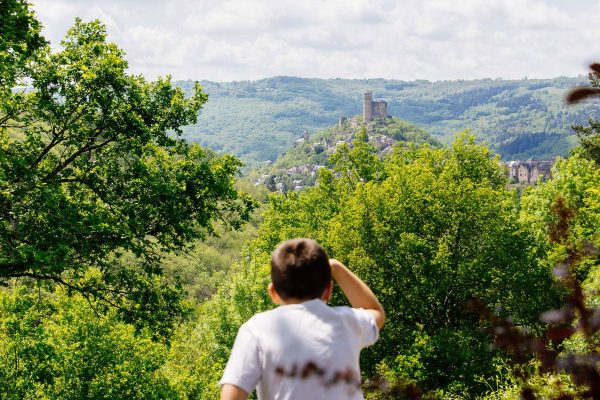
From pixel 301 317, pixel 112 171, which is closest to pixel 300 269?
pixel 301 317

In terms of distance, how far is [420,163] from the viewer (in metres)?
27.9

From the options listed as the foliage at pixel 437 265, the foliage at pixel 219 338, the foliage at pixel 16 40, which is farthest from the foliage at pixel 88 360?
the foliage at pixel 16 40

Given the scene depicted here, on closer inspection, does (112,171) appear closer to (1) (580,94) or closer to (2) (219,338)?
(1) (580,94)

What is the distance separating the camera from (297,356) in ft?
9.23

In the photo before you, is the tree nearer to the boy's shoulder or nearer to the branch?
the branch

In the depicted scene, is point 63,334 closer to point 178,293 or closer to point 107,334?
point 107,334

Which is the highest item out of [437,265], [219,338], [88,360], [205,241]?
[205,241]

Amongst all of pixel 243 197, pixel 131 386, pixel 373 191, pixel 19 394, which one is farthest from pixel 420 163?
pixel 19 394

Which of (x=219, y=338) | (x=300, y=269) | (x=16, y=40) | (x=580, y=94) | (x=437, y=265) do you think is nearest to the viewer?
(x=580, y=94)

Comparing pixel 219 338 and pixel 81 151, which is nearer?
pixel 81 151

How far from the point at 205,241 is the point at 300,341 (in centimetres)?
1296

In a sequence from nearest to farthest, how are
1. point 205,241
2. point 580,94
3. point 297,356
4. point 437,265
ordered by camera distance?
point 580,94 < point 297,356 < point 205,241 < point 437,265

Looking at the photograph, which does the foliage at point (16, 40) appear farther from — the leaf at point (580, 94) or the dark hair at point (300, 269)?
the leaf at point (580, 94)

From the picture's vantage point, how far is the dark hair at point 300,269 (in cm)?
293
